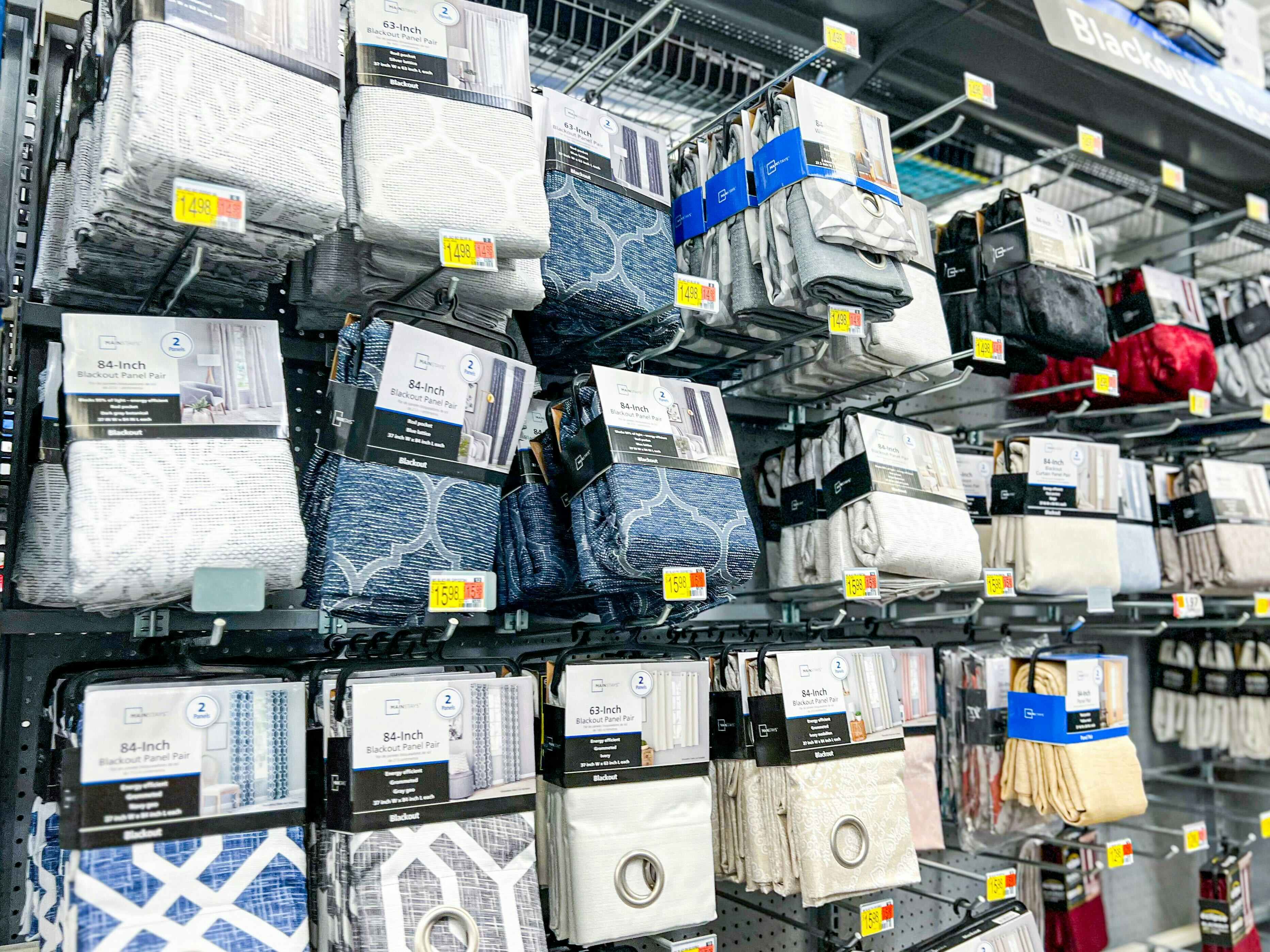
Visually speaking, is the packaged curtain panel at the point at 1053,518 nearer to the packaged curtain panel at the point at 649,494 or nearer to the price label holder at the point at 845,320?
the price label holder at the point at 845,320

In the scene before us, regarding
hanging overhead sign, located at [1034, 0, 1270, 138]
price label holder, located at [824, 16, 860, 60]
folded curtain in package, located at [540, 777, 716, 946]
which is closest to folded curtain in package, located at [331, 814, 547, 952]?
folded curtain in package, located at [540, 777, 716, 946]

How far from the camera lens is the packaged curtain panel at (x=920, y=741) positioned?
91.0 inches

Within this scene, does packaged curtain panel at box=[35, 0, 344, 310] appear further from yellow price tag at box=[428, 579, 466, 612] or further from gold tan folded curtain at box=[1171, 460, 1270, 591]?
gold tan folded curtain at box=[1171, 460, 1270, 591]

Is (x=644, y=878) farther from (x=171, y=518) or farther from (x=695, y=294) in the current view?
(x=695, y=294)

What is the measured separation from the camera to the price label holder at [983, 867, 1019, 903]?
2.34 meters

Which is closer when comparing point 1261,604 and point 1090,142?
point 1090,142

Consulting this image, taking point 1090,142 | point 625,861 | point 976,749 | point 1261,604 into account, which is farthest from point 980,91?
point 625,861

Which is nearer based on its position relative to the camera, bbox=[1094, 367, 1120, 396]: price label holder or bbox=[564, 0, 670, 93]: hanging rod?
bbox=[564, 0, 670, 93]: hanging rod

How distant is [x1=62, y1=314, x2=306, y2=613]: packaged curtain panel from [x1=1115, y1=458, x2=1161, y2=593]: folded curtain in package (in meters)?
2.37

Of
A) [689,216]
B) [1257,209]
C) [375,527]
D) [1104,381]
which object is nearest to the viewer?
[375,527]

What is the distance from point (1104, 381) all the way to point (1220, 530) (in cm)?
71

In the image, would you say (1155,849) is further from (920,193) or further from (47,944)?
(47,944)

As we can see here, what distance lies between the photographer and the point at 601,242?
6.43 feet

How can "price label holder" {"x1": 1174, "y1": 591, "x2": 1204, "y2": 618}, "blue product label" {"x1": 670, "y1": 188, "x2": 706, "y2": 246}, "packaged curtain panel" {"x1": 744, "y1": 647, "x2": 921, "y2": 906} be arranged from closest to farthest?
"packaged curtain panel" {"x1": 744, "y1": 647, "x2": 921, "y2": 906}, "blue product label" {"x1": 670, "y1": 188, "x2": 706, "y2": 246}, "price label holder" {"x1": 1174, "y1": 591, "x2": 1204, "y2": 618}
